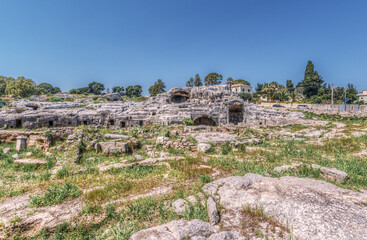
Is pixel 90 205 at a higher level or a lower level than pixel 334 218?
lower

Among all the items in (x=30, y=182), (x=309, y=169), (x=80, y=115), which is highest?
(x=80, y=115)

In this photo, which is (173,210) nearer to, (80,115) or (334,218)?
(334,218)

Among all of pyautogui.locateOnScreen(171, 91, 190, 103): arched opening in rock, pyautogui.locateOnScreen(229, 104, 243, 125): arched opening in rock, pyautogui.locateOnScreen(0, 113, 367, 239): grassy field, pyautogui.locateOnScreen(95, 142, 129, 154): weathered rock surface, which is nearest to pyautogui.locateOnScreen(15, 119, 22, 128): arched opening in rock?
pyautogui.locateOnScreen(0, 113, 367, 239): grassy field

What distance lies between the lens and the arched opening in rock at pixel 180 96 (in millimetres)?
41188

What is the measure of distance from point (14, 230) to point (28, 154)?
27.5 ft

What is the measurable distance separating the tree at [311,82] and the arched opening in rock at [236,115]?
4312 cm

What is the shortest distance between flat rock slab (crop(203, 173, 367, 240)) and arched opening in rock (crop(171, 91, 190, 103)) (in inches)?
1459

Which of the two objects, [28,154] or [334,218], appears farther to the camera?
[28,154]

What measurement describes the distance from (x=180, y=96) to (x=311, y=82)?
156 feet

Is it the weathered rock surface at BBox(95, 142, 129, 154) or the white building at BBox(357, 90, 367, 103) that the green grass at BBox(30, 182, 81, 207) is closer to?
the weathered rock surface at BBox(95, 142, 129, 154)

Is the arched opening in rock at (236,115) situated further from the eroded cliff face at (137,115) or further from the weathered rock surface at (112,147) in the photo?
the weathered rock surface at (112,147)

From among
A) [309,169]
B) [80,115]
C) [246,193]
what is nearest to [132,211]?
[246,193]

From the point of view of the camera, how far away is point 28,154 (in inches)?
392

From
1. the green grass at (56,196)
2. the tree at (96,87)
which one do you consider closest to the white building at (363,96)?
the green grass at (56,196)
